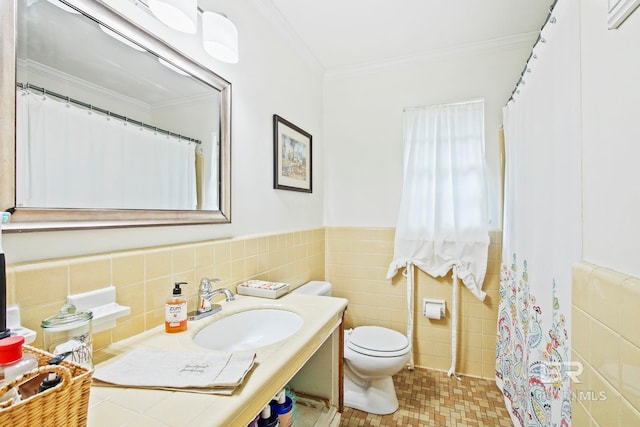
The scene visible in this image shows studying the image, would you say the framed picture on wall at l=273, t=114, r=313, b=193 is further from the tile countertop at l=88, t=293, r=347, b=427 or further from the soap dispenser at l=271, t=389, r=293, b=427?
the soap dispenser at l=271, t=389, r=293, b=427

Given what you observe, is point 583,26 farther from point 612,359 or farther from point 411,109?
point 411,109

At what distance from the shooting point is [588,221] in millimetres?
803

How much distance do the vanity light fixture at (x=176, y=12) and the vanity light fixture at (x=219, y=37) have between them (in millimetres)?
150

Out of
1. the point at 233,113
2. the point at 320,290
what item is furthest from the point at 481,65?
the point at 320,290

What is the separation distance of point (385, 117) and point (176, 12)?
5.66 ft

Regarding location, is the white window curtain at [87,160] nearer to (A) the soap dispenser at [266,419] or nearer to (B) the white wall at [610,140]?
(A) the soap dispenser at [266,419]

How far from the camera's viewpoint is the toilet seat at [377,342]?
5.65 ft

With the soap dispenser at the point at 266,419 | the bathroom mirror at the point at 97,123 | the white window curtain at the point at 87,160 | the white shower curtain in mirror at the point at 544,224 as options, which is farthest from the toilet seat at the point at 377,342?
the white window curtain at the point at 87,160

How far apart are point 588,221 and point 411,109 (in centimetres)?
166

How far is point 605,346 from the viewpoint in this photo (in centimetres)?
69

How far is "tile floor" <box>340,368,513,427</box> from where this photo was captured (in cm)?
166

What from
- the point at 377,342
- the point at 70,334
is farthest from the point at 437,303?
the point at 70,334

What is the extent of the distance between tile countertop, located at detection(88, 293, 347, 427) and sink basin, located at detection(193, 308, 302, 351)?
0.07 meters

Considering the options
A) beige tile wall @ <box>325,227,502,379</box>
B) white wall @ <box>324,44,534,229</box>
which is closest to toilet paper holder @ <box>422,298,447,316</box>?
beige tile wall @ <box>325,227,502,379</box>
